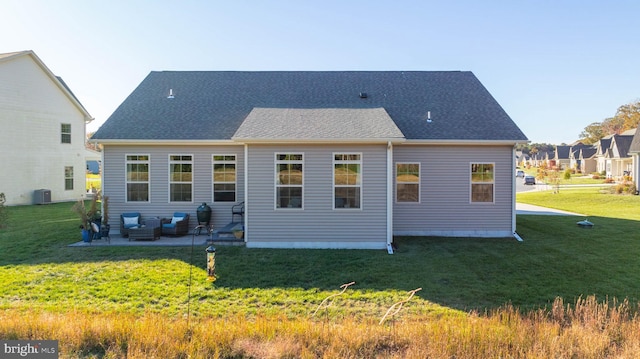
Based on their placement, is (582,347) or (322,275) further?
(322,275)

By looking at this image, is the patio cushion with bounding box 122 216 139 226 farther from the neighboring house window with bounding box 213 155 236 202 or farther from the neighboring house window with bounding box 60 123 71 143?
the neighboring house window with bounding box 60 123 71 143

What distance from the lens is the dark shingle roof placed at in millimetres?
11852

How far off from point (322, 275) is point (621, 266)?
7485mm

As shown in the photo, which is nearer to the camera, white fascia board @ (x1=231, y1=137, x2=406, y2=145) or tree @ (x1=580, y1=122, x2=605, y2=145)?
white fascia board @ (x1=231, y1=137, x2=406, y2=145)

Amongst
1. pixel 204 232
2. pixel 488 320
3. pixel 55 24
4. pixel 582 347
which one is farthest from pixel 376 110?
pixel 55 24

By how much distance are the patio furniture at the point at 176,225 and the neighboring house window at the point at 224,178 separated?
119 centimetres

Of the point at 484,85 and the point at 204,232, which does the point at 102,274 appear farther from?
the point at 484,85

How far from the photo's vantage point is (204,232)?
11.6m

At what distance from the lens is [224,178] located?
11789mm

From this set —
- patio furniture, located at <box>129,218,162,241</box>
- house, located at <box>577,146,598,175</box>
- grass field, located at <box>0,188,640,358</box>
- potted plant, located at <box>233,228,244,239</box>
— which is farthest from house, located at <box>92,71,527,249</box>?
house, located at <box>577,146,598,175</box>

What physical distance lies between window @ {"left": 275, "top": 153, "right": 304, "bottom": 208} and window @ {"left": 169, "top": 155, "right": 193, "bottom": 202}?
12.5 feet

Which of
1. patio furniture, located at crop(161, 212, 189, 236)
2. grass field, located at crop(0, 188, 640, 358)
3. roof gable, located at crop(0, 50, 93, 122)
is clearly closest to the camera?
grass field, located at crop(0, 188, 640, 358)

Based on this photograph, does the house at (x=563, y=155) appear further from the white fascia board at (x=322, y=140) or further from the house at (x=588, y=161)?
the white fascia board at (x=322, y=140)

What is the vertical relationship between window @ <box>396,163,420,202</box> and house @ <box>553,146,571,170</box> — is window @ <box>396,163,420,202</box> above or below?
below
